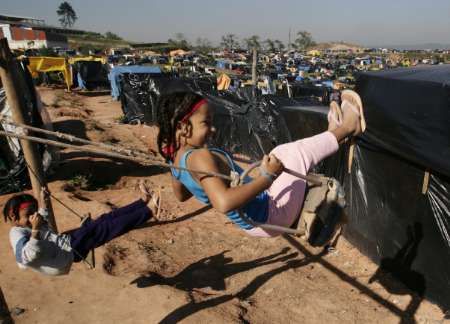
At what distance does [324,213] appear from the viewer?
7.84 ft

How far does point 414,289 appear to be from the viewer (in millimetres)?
4254

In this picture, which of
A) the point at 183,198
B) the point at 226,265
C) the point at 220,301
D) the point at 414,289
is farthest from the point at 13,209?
the point at 414,289

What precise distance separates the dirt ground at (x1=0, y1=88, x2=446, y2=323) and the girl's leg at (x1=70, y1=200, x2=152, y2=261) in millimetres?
767

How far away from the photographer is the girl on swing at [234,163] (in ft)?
6.51

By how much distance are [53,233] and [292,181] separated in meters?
2.36

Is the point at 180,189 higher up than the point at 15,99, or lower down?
lower down

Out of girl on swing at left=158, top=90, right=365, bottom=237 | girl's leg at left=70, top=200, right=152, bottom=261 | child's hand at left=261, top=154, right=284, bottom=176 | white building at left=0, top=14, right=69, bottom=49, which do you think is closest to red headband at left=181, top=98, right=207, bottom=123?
girl on swing at left=158, top=90, right=365, bottom=237

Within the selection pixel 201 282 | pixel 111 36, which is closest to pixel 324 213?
pixel 201 282

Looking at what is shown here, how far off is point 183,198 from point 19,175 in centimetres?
540

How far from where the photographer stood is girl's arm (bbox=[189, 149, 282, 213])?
1924 millimetres

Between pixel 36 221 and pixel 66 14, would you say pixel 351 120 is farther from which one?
pixel 66 14

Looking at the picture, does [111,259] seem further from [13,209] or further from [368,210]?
[368,210]

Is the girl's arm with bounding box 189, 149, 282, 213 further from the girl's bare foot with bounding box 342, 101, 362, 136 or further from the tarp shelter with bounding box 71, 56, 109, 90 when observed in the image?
the tarp shelter with bounding box 71, 56, 109, 90

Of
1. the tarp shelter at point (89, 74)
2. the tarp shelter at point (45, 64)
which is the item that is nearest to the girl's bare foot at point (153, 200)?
the tarp shelter at point (45, 64)
